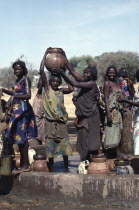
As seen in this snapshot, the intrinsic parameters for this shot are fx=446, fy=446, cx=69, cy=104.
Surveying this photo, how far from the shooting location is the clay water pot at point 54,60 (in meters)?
7.03

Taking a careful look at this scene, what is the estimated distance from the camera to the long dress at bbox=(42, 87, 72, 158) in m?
6.76

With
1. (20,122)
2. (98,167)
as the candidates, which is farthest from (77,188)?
(20,122)

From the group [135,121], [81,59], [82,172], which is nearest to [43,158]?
[82,172]

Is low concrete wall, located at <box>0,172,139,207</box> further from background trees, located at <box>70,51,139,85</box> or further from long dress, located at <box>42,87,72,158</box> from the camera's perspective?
background trees, located at <box>70,51,139,85</box>

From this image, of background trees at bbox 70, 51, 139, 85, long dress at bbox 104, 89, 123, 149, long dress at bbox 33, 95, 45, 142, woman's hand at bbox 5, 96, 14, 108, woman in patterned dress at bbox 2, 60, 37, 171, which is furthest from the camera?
background trees at bbox 70, 51, 139, 85

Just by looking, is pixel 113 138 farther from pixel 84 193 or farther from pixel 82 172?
pixel 84 193

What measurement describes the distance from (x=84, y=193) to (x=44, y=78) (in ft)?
6.48

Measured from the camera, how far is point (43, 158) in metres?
6.41

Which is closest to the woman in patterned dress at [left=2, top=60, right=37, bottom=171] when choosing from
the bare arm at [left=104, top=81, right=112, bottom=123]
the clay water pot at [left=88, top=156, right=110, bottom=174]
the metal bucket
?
the metal bucket

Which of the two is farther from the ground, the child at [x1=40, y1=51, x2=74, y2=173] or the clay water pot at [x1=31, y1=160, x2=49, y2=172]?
the child at [x1=40, y1=51, x2=74, y2=173]

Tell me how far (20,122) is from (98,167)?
1.29 meters

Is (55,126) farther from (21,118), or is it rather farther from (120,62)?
(120,62)

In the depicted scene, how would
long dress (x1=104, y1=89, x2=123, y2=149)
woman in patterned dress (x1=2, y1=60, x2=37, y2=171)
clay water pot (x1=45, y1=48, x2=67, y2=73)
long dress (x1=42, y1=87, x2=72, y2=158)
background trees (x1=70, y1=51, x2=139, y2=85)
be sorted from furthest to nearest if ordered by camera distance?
background trees (x1=70, y1=51, x2=139, y2=85) < long dress (x1=104, y1=89, x2=123, y2=149) < clay water pot (x1=45, y1=48, x2=67, y2=73) < long dress (x1=42, y1=87, x2=72, y2=158) < woman in patterned dress (x1=2, y1=60, x2=37, y2=171)

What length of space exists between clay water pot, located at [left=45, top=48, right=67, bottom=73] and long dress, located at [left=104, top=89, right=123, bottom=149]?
1.20 metres
